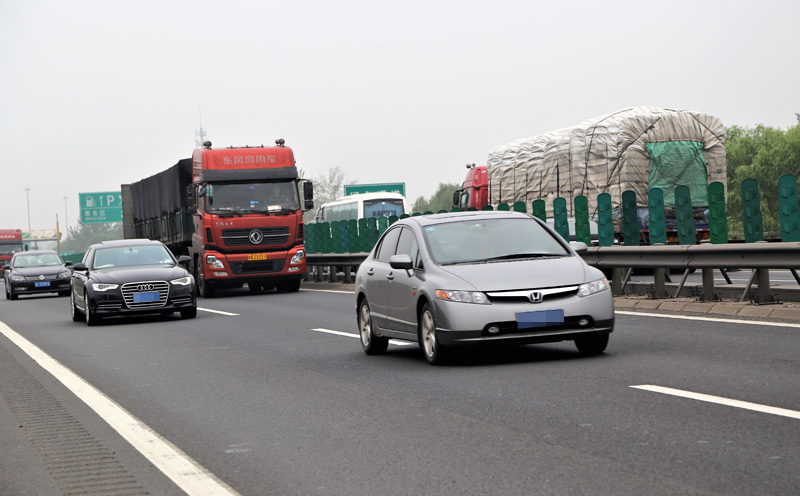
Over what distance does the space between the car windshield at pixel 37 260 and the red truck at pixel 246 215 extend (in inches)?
333

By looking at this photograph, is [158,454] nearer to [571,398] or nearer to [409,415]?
[409,415]

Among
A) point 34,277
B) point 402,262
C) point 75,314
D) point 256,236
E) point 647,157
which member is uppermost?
point 647,157

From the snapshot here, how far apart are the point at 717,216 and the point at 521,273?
6.68m

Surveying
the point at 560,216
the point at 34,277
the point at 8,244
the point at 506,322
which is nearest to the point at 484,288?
the point at 506,322

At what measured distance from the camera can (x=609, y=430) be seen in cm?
672

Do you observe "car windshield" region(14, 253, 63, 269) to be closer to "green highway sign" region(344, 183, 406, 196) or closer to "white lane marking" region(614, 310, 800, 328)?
"white lane marking" region(614, 310, 800, 328)

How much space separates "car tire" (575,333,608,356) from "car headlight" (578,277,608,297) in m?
0.46

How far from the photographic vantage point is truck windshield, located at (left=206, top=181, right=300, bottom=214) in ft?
93.3

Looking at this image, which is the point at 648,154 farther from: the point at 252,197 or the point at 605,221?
the point at 252,197

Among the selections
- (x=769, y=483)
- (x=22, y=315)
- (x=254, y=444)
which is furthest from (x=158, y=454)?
(x=22, y=315)

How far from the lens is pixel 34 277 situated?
35062mm

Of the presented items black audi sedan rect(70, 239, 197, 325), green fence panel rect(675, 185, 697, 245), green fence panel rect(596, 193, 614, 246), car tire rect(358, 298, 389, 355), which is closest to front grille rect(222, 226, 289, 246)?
black audi sedan rect(70, 239, 197, 325)

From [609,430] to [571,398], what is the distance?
1356 millimetres

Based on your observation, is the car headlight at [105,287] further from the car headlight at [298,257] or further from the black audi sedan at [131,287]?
the car headlight at [298,257]
